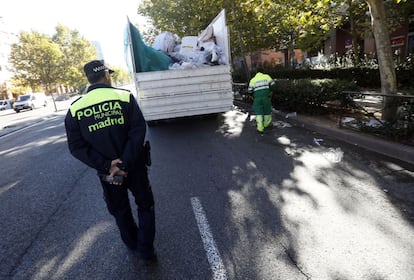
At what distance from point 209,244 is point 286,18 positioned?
10061 mm

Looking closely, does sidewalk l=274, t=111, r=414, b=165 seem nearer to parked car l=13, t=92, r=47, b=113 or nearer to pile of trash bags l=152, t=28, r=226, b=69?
pile of trash bags l=152, t=28, r=226, b=69

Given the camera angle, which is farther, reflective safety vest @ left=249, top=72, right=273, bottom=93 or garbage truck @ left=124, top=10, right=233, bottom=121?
garbage truck @ left=124, top=10, right=233, bottom=121

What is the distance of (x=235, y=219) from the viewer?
3324 millimetres

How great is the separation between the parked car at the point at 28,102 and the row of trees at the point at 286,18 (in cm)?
1695

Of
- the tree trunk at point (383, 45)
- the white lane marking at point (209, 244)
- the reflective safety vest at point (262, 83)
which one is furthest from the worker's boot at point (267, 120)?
the white lane marking at point (209, 244)

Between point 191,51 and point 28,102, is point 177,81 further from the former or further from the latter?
point 28,102

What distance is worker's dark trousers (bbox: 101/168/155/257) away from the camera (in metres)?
2.53

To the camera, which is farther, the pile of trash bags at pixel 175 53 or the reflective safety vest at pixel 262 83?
the pile of trash bags at pixel 175 53

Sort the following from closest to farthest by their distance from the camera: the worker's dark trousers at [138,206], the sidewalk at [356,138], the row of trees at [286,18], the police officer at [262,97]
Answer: the worker's dark trousers at [138,206]
the sidewalk at [356,138]
the row of trees at [286,18]
the police officer at [262,97]

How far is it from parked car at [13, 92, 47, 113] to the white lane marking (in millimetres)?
31279

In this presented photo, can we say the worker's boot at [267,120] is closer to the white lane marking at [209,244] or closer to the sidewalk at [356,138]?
the sidewalk at [356,138]

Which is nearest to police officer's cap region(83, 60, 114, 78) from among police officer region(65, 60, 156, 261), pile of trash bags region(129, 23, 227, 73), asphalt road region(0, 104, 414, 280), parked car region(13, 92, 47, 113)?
police officer region(65, 60, 156, 261)

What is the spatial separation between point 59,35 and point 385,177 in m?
67.5

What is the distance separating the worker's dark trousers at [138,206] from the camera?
253cm
